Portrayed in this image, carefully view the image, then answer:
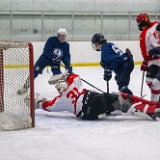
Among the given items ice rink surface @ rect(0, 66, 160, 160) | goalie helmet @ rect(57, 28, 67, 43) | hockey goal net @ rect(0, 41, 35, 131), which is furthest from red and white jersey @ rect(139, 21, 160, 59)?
hockey goal net @ rect(0, 41, 35, 131)

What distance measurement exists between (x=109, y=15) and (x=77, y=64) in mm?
1864

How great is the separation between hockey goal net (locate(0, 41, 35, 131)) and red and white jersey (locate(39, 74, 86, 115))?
0.38m

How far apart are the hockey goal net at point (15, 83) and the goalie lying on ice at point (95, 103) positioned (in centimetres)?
39

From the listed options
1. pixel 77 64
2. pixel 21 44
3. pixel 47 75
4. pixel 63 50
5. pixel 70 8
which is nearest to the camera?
pixel 21 44

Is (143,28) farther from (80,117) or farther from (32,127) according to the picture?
(32,127)

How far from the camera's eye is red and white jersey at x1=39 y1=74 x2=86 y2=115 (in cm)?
392

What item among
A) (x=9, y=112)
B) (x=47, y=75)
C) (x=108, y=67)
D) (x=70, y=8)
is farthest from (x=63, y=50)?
(x=70, y=8)

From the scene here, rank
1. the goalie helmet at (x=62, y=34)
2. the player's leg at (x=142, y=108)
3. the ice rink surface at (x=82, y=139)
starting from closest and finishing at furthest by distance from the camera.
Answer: the ice rink surface at (x=82, y=139), the player's leg at (x=142, y=108), the goalie helmet at (x=62, y=34)

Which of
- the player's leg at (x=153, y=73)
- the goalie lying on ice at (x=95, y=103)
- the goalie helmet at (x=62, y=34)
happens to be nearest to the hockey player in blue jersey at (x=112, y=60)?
the player's leg at (x=153, y=73)

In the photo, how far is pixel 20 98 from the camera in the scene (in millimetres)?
3631

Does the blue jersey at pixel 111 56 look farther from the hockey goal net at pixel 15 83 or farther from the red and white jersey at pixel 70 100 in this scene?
the hockey goal net at pixel 15 83

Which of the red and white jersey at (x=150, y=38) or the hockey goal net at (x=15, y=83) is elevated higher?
the red and white jersey at (x=150, y=38)

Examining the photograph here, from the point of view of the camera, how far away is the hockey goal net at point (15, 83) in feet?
11.7

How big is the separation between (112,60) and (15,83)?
1182mm
